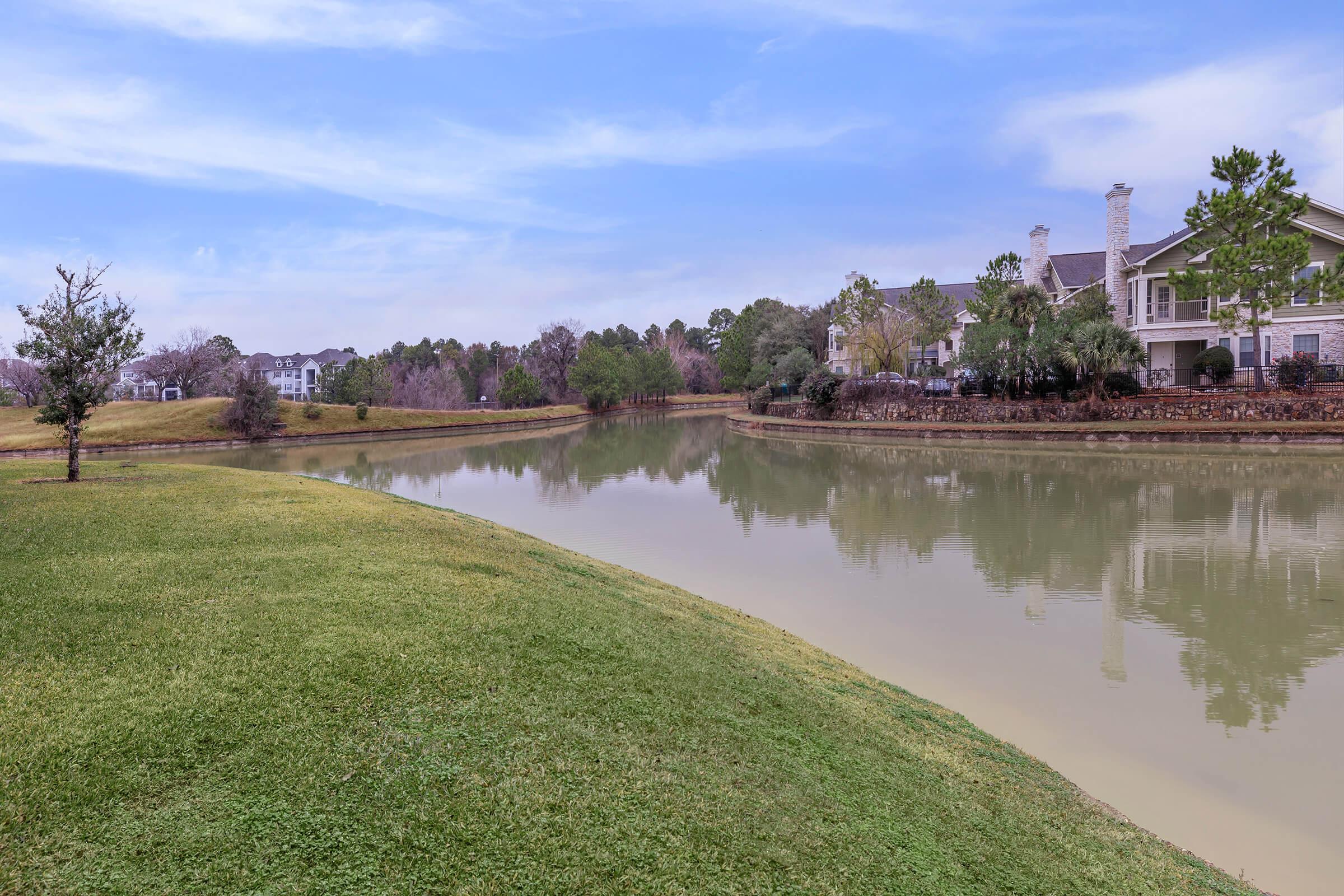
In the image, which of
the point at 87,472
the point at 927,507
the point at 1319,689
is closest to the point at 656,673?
Answer: the point at 1319,689

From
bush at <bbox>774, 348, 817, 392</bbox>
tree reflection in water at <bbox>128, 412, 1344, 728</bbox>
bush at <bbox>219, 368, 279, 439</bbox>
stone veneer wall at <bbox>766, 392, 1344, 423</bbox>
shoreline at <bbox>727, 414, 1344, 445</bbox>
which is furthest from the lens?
bush at <bbox>774, 348, 817, 392</bbox>

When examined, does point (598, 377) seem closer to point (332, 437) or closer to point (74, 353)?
point (332, 437)

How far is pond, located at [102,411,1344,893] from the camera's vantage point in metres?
5.96

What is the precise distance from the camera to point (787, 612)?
10.3 metres

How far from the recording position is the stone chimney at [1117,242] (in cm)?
4016

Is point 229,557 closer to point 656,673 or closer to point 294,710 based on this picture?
point 294,710

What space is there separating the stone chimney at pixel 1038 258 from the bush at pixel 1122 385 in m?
19.4

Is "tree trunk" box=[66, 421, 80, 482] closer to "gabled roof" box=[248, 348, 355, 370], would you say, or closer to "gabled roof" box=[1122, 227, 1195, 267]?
"gabled roof" box=[1122, 227, 1195, 267]

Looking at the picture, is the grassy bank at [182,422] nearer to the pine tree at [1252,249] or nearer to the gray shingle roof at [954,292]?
the gray shingle roof at [954,292]

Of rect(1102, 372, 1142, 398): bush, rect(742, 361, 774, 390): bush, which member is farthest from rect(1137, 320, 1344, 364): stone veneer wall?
rect(742, 361, 774, 390): bush

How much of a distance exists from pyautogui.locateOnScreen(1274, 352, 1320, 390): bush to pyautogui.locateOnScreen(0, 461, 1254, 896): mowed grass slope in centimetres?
3514

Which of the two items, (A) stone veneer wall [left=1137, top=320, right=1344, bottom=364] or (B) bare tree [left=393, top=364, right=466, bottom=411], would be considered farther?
(B) bare tree [left=393, top=364, right=466, bottom=411]

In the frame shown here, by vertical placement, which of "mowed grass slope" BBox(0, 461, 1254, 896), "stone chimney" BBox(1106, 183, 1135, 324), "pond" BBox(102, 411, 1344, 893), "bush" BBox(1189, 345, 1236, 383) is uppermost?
"stone chimney" BBox(1106, 183, 1135, 324)

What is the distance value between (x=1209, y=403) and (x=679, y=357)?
7669 cm
